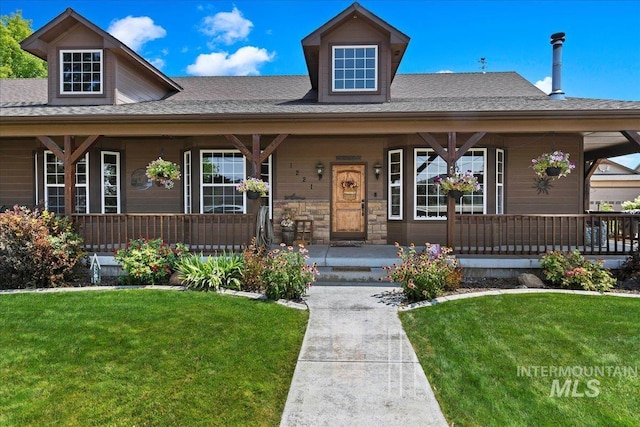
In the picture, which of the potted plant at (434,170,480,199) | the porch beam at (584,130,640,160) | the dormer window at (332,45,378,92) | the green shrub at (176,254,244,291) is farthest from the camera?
the porch beam at (584,130,640,160)

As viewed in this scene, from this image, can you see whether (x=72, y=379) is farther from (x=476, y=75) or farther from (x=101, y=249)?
(x=476, y=75)

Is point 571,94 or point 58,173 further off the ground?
point 571,94

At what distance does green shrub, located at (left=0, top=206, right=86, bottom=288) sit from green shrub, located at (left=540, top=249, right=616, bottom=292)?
29.1 ft

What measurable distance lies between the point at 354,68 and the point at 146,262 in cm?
696

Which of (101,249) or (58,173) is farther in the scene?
(58,173)

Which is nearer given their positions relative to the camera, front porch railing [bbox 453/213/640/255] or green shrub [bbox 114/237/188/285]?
green shrub [bbox 114/237/188/285]

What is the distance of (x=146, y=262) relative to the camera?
714cm

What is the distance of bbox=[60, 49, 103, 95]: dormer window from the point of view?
9938mm

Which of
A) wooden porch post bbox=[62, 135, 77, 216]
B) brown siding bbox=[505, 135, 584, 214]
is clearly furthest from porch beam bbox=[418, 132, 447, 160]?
wooden porch post bbox=[62, 135, 77, 216]

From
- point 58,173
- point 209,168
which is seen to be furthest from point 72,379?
point 58,173

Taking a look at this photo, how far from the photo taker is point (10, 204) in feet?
33.2

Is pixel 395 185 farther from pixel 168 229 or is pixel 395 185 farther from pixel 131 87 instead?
pixel 131 87

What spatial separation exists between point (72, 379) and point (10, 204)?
8974mm

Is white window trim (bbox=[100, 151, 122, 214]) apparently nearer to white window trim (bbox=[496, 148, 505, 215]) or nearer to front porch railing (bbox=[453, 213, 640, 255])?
front porch railing (bbox=[453, 213, 640, 255])
